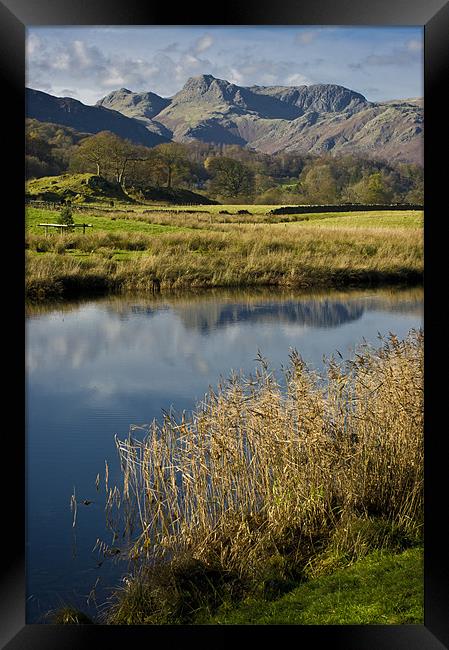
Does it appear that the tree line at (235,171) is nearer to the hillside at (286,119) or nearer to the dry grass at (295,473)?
the hillside at (286,119)

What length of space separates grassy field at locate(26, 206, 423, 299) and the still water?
10.0 inches

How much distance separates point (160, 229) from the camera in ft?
19.9

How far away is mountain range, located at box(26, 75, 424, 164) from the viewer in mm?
5504

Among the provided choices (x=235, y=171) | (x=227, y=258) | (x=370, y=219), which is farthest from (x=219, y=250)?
(x=370, y=219)

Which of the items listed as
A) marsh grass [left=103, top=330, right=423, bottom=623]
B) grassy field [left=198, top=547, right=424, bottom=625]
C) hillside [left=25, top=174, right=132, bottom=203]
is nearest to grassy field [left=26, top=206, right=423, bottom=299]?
hillside [left=25, top=174, right=132, bottom=203]

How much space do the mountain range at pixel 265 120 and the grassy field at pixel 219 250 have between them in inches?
19.3

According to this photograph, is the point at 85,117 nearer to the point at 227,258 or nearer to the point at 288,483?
the point at 227,258

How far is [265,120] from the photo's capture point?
570 cm

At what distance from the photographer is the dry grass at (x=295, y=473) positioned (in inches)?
160
